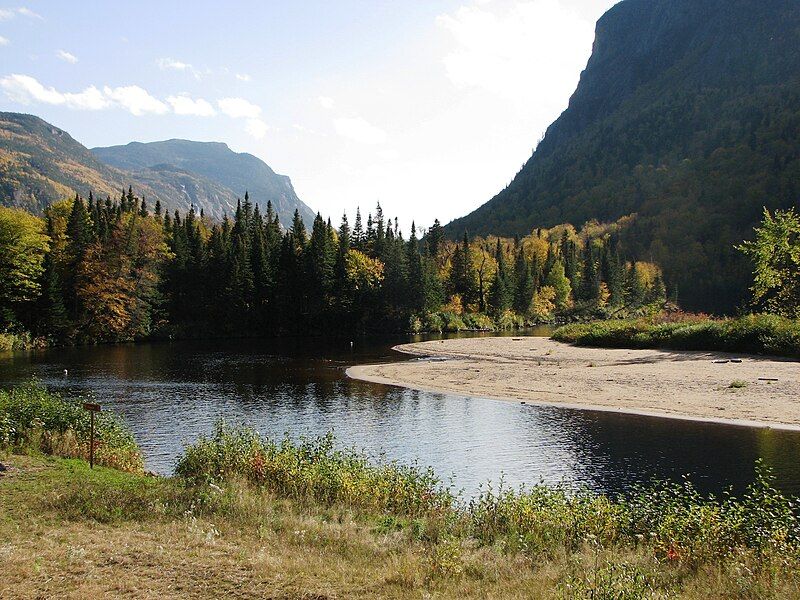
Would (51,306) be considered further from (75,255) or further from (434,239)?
(434,239)

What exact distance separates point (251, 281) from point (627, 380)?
80914mm

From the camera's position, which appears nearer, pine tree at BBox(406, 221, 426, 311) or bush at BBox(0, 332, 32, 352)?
bush at BBox(0, 332, 32, 352)

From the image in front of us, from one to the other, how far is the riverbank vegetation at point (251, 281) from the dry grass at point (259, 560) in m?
73.1

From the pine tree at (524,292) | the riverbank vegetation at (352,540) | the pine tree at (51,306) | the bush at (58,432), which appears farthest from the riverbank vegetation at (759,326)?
the pine tree at (51,306)

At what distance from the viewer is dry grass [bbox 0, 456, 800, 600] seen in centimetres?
927

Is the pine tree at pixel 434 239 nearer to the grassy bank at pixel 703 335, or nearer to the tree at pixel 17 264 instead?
the grassy bank at pixel 703 335

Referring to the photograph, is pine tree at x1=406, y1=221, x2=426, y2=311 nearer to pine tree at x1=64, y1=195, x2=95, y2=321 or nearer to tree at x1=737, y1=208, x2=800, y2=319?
pine tree at x1=64, y1=195, x2=95, y2=321

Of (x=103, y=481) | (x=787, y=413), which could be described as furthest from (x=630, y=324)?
(x=103, y=481)

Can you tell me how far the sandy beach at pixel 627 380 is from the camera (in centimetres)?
3128

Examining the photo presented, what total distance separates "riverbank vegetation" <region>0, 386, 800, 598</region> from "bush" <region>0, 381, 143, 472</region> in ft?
6.72

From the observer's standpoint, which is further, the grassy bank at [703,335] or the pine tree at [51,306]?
the pine tree at [51,306]

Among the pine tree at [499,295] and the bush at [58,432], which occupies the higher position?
the pine tree at [499,295]

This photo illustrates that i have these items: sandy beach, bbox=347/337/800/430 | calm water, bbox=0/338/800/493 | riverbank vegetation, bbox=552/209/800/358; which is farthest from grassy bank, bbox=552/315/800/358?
calm water, bbox=0/338/800/493

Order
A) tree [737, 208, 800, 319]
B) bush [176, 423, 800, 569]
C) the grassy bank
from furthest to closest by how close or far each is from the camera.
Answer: tree [737, 208, 800, 319] < the grassy bank < bush [176, 423, 800, 569]
